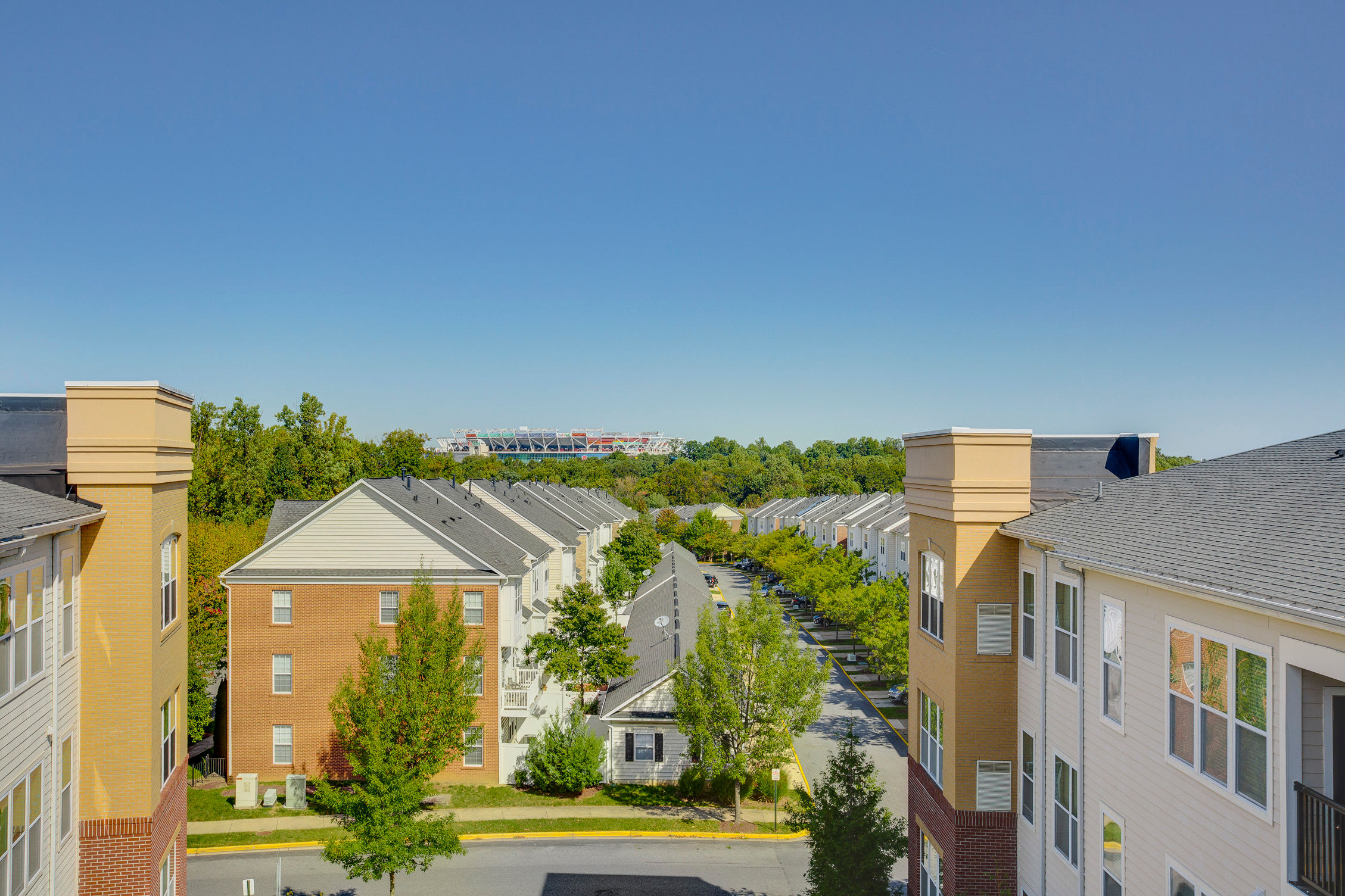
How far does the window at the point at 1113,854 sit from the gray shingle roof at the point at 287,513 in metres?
29.4

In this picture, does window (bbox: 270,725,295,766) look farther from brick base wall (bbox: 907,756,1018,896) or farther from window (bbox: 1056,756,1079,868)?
window (bbox: 1056,756,1079,868)

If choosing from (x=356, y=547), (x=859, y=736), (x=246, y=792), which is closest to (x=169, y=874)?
(x=246, y=792)

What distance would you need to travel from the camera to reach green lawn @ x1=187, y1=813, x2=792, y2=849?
890 inches

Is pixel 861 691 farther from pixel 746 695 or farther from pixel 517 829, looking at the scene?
pixel 517 829

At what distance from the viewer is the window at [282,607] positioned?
26.7 meters

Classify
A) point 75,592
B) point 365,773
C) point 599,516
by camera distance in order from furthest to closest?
point 599,516
point 365,773
point 75,592

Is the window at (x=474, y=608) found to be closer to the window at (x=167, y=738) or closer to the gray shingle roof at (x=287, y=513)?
the gray shingle roof at (x=287, y=513)

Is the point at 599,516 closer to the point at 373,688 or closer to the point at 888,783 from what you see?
the point at 888,783

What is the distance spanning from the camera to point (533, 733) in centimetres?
2752

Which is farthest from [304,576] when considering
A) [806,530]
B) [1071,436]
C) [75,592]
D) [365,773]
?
[806,530]

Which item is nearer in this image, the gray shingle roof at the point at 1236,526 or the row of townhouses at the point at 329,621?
the gray shingle roof at the point at 1236,526

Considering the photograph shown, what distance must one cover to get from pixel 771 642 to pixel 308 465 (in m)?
50.8

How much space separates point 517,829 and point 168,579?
13552 mm

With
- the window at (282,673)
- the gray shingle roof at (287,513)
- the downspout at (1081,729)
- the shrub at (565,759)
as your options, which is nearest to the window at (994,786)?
the downspout at (1081,729)
